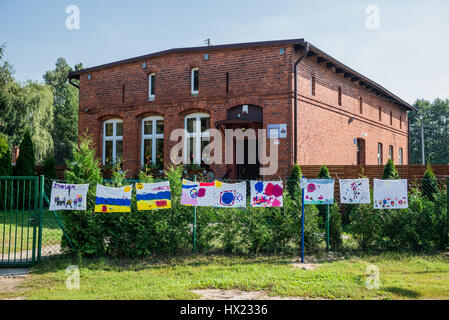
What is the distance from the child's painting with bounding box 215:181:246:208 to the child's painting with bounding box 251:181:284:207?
0.73 ft

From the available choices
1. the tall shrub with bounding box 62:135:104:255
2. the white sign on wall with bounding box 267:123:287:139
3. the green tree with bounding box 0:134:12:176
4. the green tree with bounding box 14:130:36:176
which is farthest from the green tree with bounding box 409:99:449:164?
the tall shrub with bounding box 62:135:104:255

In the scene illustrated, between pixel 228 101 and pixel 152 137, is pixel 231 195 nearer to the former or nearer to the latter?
pixel 228 101

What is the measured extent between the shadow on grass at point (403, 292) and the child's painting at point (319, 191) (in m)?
2.65

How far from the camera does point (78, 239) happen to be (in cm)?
834

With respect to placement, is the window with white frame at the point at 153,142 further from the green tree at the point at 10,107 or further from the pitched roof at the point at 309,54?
the green tree at the point at 10,107

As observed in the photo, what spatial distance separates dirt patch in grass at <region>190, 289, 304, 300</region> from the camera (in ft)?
18.7

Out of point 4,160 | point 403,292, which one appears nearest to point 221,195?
point 403,292

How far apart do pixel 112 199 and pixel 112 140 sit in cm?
1251

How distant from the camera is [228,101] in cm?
1636

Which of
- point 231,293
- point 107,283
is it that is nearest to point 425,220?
point 231,293

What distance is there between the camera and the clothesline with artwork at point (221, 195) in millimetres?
8180

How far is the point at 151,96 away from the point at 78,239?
11485 mm

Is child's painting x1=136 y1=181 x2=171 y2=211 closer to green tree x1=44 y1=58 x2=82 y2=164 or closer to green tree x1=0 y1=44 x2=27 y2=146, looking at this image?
green tree x1=0 y1=44 x2=27 y2=146

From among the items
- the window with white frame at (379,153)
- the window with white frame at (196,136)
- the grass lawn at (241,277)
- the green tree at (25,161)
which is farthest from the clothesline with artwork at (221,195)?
the window with white frame at (379,153)
